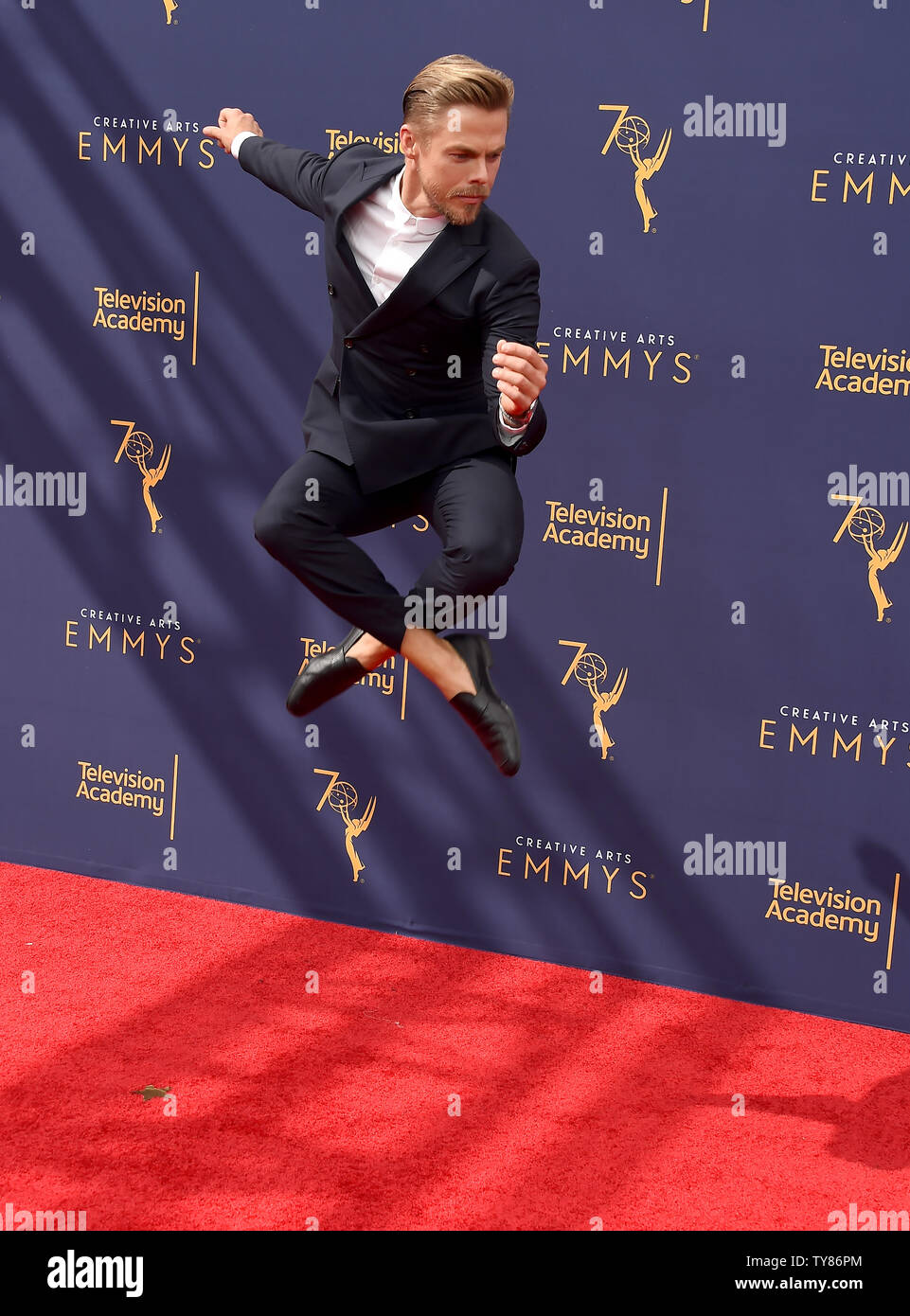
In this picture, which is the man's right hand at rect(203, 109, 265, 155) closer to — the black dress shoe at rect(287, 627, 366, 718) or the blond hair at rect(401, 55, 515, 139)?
the blond hair at rect(401, 55, 515, 139)

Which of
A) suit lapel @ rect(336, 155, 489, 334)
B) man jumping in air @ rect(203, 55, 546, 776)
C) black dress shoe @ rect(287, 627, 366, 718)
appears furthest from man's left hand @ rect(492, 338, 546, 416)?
black dress shoe @ rect(287, 627, 366, 718)

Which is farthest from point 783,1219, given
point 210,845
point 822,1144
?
point 210,845

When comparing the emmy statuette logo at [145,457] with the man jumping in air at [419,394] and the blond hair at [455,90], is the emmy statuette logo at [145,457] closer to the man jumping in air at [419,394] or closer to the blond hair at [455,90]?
the man jumping in air at [419,394]

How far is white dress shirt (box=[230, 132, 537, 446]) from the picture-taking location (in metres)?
3.40

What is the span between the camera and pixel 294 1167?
4.56m

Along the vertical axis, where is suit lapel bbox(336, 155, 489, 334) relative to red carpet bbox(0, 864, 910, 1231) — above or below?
above

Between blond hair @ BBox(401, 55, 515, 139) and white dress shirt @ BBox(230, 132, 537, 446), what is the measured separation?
0.82 feet

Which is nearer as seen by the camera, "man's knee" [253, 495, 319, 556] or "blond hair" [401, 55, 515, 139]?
"blond hair" [401, 55, 515, 139]

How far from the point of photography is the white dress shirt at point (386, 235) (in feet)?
11.2

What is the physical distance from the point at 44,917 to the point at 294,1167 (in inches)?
78.1

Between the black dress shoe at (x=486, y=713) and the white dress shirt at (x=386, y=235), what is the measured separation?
2.69 ft

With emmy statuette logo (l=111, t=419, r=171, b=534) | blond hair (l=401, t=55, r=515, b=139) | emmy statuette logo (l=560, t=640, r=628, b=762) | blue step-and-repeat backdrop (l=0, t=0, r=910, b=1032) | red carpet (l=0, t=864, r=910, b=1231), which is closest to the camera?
blond hair (l=401, t=55, r=515, b=139)

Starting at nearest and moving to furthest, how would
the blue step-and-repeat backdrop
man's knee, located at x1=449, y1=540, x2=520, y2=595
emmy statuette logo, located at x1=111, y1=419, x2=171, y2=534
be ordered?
man's knee, located at x1=449, y1=540, x2=520, y2=595, the blue step-and-repeat backdrop, emmy statuette logo, located at x1=111, y1=419, x2=171, y2=534

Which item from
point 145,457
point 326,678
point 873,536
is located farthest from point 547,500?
point 326,678
